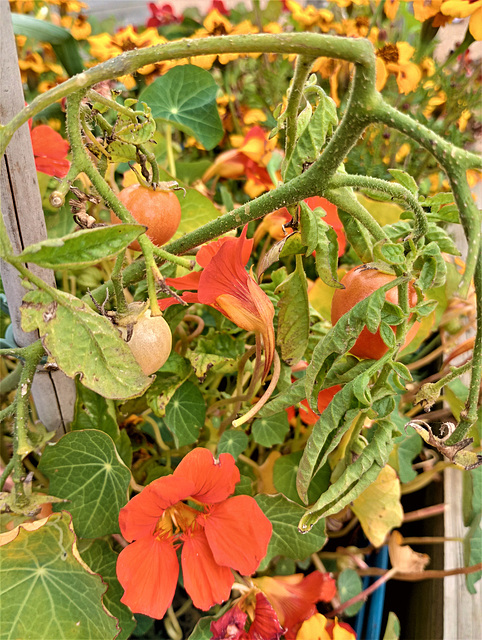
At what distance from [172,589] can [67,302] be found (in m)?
0.29

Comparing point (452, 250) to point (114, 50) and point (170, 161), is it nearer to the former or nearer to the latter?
point (170, 161)

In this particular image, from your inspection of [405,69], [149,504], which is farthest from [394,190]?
[405,69]

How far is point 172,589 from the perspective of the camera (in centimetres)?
43

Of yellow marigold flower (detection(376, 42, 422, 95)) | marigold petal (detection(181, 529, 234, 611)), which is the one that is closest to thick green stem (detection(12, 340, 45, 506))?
marigold petal (detection(181, 529, 234, 611))

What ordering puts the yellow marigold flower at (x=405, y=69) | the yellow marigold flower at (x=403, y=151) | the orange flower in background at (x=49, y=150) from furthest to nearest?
the yellow marigold flower at (x=403, y=151)
the yellow marigold flower at (x=405, y=69)
the orange flower in background at (x=49, y=150)

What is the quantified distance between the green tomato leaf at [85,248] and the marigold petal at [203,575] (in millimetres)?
320

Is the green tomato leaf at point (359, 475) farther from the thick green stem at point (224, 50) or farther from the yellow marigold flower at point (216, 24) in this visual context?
the yellow marigold flower at point (216, 24)

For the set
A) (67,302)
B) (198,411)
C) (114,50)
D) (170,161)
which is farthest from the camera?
(114,50)

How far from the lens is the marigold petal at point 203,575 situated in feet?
1.44

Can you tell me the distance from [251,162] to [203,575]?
0.61 m

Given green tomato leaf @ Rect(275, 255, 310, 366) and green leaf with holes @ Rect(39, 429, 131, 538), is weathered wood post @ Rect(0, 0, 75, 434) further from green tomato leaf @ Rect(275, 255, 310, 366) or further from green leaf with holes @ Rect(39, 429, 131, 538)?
green tomato leaf @ Rect(275, 255, 310, 366)

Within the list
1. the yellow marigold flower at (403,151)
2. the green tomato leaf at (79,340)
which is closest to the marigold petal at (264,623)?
the green tomato leaf at (79,340)

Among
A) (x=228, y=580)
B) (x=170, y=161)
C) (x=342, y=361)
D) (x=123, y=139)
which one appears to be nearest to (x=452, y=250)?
(x=342, y=361)

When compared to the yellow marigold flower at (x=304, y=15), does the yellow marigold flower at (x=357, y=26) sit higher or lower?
lower
